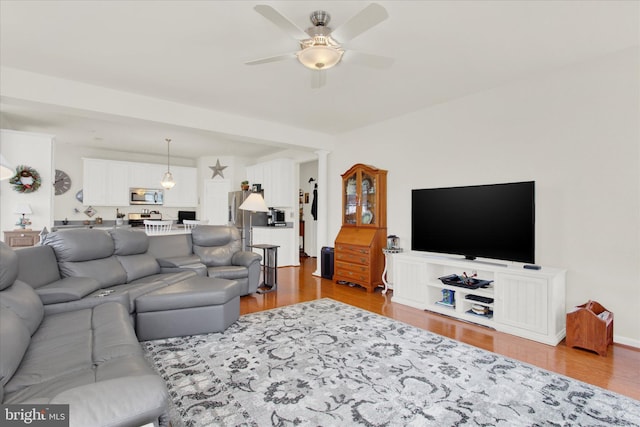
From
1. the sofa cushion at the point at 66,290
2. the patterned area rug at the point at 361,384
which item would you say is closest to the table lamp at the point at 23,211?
the sofa cushion at the point at 66,290

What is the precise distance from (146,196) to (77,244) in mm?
5513

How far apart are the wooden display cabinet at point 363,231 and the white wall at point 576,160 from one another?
1.12 metres

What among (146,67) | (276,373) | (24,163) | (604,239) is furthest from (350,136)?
(24,163)

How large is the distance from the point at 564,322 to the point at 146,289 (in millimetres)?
4081

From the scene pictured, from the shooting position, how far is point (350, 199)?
17.4 ft

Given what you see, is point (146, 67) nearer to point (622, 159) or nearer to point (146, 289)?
point (146, 289)

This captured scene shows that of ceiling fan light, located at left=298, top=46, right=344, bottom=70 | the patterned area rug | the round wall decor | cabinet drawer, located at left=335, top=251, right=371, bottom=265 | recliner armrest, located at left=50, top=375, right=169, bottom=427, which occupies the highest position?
ceiling fan light, located at left=298, top=46, right=344, bottom=70

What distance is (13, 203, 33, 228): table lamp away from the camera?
479 centimetres

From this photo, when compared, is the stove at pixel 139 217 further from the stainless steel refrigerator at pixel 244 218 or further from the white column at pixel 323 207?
the white column at pixel 323 207

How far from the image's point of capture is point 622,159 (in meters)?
2.83

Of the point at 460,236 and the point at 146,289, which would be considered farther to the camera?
the point at 460,236

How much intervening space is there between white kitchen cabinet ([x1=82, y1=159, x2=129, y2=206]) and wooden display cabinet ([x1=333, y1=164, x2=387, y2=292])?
5.80 meters

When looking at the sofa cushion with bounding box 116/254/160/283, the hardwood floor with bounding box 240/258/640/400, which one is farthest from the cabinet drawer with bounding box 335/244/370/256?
the sofa cushion with bounding box 116/254/160/283

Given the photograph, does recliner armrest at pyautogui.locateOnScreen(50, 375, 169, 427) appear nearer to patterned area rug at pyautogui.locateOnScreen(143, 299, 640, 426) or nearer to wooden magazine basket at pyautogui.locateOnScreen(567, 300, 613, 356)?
patterned area rug at pyautogui.locateOnScreen(143, 299, 640, 426)
